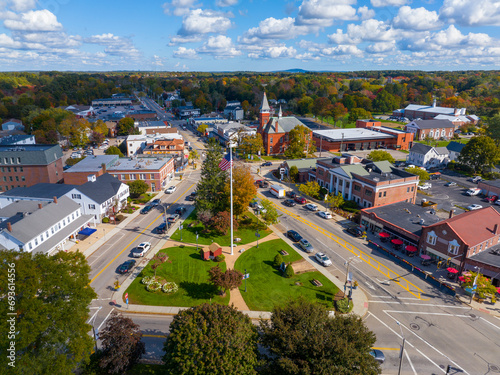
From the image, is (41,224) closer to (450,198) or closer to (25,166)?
(25,166)

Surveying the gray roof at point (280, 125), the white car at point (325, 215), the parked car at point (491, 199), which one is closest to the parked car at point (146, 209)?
the white car at point (325, 215)

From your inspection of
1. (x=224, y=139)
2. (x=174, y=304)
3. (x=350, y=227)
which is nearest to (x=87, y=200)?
(x=174, y=304)

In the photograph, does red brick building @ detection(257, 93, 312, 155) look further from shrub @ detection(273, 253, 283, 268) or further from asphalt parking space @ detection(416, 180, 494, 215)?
A: shrub @ detection(273, 253, 283, 268)

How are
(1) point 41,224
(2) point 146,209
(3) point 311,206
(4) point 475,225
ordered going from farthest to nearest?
(3) point 311,206, (2) point 146,209, (1) point 41,224, (4) point 475,225

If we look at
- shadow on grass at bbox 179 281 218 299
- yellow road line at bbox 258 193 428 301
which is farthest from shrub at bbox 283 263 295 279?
yellow road line at bbox 258 193 428 301

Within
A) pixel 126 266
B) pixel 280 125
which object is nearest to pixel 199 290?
pixel 126 266

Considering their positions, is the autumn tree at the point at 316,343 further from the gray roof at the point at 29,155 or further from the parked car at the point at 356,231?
the gray roof at the point at 29,155
